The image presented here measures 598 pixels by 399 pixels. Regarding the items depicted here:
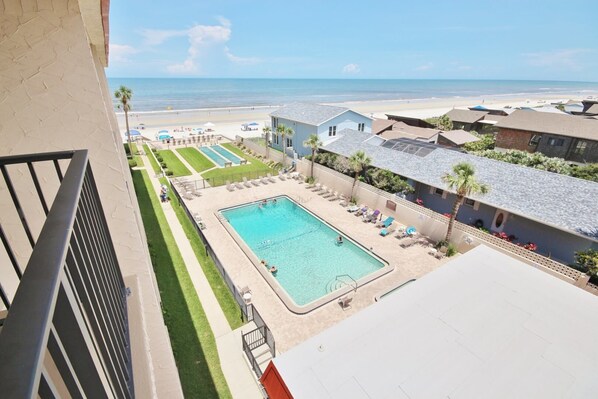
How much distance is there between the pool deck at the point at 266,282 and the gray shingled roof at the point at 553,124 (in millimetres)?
26016

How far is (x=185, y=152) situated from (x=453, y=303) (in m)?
37.7

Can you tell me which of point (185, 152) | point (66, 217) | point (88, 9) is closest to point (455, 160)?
point (88, 9)

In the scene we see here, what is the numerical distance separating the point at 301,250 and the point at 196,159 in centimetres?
2324

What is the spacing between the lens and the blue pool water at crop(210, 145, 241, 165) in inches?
1438

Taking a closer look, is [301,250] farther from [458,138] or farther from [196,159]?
[458,138]

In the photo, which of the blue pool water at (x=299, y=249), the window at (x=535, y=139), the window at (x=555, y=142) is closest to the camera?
the blue pool water at (x=299, y=249)

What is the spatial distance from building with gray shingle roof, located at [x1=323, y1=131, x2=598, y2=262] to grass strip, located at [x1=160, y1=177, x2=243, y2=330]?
15.6 m

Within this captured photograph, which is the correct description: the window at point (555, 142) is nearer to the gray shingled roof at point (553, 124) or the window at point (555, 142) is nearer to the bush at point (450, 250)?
the gray shingled roof at point (553, 124)

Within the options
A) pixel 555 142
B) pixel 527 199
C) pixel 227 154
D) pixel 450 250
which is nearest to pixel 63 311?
pixel 450 250

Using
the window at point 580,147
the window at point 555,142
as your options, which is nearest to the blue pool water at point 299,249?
the window at point 555,142

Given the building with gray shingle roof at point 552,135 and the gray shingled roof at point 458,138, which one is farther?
the gray shingled roof at point 458,138

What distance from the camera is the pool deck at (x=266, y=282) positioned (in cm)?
1348

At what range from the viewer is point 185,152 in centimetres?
3994

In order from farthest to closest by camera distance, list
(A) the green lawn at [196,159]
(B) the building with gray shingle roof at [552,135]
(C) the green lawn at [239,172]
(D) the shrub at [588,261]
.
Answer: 1. (A) the green lawn at [196,159]
2. (B) the building with gray shingle roof at [552,135]
3. (C) the green lawn at [239,172]
4. (D) the shrub at [588,261]
